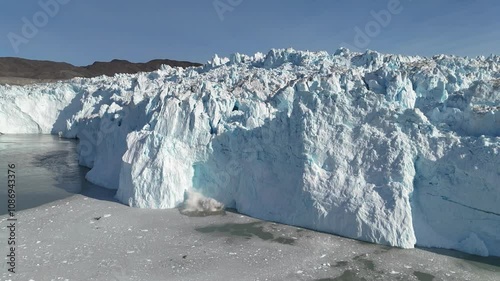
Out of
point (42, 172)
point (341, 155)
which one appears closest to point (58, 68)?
point (42, 172)

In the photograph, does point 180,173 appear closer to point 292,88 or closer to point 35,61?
point 292,88

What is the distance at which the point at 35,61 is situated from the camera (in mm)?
86938

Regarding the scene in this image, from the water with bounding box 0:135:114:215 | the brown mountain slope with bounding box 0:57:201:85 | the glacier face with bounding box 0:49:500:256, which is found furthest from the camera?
the brown mountain slope with bounding box 0:57:201:85

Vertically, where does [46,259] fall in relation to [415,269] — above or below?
below

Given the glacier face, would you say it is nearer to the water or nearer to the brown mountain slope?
the water

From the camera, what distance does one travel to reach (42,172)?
15.3 meters

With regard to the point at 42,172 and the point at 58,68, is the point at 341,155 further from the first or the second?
the point at 58,68

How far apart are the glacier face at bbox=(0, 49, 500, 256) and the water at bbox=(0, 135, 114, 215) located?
1.02m

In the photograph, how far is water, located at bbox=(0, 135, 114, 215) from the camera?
1182 cm

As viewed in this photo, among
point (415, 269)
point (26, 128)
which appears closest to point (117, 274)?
point (415, 269)

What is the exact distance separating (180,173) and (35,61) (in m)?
90.9

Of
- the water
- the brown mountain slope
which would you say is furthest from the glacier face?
the brown mountain slope

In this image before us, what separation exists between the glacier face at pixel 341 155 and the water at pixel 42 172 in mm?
1016

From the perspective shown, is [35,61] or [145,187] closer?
[145,187]
